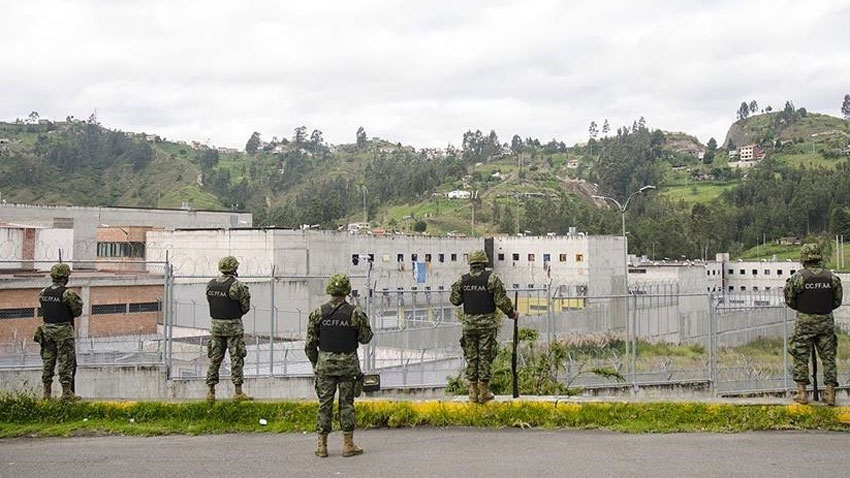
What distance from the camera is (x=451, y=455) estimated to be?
23.9 ft

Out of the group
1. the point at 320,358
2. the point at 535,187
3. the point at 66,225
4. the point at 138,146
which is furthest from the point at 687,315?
the point at 138,146

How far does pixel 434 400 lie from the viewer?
879cm

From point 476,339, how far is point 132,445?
4.05 m

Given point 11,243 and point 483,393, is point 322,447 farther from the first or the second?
point 11,243

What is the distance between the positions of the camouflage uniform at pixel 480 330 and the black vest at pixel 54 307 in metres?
5.09

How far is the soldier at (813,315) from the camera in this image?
28.5 feet

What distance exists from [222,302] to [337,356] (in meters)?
2.50

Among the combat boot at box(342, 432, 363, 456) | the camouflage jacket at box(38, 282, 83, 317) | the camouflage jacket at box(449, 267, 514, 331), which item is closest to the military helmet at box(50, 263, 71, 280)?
the camouflage jacket at box(38, 282, 83, 317)

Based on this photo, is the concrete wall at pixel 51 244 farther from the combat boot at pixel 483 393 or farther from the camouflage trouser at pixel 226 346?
the combat boot at pixel 483 393

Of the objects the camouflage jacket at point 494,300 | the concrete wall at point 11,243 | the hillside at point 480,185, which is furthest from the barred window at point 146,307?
the hillside at point 480,185

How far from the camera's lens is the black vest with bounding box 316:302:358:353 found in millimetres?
7480

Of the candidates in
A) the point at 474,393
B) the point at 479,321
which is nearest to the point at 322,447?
the point at 474,393

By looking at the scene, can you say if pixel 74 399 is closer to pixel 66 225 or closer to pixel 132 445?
pixel 132 445

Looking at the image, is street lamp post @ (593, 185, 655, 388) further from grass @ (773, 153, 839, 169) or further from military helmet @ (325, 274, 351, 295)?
grass @ (773, 153, 839, 169)
